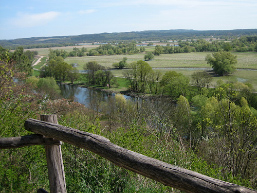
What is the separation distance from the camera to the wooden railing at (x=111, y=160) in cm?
175

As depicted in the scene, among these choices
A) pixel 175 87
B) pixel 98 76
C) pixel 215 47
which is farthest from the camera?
→ pixel 215 47

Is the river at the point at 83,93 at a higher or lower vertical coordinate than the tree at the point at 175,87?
lower

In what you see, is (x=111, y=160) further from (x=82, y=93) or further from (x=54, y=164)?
(x=82, y=93)

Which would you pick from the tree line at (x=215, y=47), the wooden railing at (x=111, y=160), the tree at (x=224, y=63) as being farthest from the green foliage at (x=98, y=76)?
the tree line at (x=215, y=47)

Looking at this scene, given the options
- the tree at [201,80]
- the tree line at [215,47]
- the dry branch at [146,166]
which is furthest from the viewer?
the tree line at [215,47]

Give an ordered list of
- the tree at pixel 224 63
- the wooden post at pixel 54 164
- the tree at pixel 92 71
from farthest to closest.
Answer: the tree at pixel 224 63
the tree at pixel 92 71
the wooden post at pixel 54 164

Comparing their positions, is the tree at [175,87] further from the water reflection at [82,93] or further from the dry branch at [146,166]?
the dry branch at [146,166]

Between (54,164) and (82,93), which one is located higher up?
(54,164)

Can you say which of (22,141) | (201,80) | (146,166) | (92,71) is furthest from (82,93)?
(146,166)

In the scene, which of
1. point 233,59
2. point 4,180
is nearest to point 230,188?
point 4,180

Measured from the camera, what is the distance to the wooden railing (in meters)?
1.75

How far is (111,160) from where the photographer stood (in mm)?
2430

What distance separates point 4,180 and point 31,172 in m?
0.59

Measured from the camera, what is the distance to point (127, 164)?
2242mm
